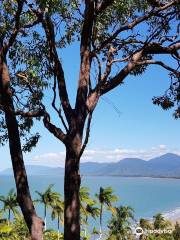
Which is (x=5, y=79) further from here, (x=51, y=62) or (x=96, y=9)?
(x=96, y=9)

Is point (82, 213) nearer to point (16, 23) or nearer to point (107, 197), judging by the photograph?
point (107, 197)

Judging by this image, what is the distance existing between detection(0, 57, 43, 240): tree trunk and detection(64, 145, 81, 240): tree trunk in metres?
0.46

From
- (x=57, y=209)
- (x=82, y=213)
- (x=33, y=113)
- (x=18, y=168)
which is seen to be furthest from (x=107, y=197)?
(x=18, y=168)

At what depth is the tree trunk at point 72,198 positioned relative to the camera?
7.63 metres

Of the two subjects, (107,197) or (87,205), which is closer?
(107,197)

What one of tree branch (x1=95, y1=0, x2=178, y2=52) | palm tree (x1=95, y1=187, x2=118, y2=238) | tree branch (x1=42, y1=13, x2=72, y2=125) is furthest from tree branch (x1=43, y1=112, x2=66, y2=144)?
palm tree (x1=95, y1=187, x2=118, y2=238)

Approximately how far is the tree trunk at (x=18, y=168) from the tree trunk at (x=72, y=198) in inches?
18.0

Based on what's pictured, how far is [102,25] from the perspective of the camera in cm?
1105

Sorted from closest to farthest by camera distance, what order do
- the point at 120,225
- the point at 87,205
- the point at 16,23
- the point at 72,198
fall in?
1. the point at 72,198
2. the point at 16,23
3. the point at 87,205
4. the point at 120,225

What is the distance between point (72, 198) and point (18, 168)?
103 centimetres

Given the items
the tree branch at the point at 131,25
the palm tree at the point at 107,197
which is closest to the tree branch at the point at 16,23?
the tree branch at the point at 131,25

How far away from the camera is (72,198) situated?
303 inches

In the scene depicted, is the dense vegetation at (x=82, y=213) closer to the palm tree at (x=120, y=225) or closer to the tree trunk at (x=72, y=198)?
the palm tree at (x=120, y=225)

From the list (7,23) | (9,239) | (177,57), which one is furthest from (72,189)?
(9,239)
